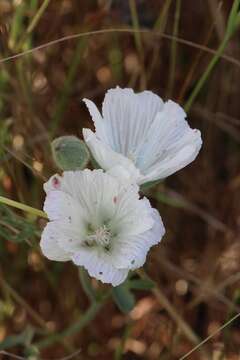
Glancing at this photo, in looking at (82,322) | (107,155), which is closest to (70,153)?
(107,155)

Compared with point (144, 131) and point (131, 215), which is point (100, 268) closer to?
point (131, 215)

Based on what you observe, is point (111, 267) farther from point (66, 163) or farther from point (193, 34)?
point (193, 34)

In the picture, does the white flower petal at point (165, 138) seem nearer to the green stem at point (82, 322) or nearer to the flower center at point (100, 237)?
the flower center at point (100, 237)

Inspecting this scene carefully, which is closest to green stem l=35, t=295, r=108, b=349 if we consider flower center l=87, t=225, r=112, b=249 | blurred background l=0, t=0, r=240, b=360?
blurred background l=0, t=0, r=240, b=360

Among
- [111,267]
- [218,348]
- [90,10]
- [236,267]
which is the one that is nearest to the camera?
[111,267]

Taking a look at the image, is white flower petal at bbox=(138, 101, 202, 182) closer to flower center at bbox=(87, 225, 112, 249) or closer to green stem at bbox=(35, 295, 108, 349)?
flower center at bbox=(87, 225, 112, 249)

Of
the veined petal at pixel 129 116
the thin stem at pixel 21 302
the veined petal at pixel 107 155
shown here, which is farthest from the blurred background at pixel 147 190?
the veined petal at pixel 107 155

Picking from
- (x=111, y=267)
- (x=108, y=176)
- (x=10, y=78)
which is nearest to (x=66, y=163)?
(x=108, y=176)
